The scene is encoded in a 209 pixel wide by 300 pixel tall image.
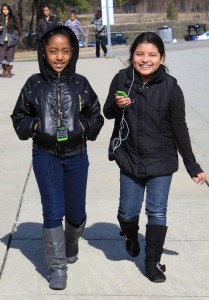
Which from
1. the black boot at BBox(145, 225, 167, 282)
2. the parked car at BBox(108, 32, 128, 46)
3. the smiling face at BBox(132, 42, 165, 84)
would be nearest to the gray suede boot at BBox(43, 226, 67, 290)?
the black boot at BBox(145, 225, 167, 282)

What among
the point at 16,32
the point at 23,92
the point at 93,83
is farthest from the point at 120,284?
the point at 16,32

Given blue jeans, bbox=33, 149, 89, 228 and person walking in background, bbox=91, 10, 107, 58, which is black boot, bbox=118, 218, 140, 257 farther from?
person walking in background, bbox=91, 10, 107, 58

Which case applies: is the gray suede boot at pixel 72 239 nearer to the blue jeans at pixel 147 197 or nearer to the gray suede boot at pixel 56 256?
the gray suede boot at pixel 56 256

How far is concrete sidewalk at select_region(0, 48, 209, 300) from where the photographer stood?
14.0ft

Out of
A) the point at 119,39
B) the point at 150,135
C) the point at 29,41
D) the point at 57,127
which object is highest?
the point at 57,127

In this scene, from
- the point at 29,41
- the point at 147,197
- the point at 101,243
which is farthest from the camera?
the point at 29,41

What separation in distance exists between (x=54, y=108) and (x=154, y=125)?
2.08 ft

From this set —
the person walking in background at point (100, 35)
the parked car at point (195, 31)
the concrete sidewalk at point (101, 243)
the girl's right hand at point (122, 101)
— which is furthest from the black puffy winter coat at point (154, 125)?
the parked car at point (195, 31)

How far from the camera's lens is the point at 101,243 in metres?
5.14

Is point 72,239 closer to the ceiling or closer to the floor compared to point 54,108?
closer to the floor

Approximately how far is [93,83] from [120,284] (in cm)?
1007

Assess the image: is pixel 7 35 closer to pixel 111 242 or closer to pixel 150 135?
pixel 111 242

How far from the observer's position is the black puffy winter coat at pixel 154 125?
13.9ft

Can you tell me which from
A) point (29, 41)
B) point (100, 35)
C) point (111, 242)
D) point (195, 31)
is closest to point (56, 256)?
point (111, 242)
